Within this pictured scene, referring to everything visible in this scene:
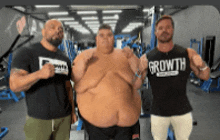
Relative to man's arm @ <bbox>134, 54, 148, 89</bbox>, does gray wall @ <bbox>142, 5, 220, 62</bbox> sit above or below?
above

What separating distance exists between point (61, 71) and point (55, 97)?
201mm

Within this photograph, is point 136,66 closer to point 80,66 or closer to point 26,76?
point 80,66

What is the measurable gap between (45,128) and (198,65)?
48.8 inches

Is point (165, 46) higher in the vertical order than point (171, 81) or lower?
higher

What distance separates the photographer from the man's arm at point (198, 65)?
1123 millimetres

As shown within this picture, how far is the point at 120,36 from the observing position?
Answer: 1673 mm

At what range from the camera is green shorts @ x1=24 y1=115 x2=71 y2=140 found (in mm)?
1148

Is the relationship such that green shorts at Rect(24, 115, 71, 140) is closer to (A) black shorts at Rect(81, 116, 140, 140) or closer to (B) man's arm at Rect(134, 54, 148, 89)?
(A) black shorts at Rect(81, 116, 140, 140)

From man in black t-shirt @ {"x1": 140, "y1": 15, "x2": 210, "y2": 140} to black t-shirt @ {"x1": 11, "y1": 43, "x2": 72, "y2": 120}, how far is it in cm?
72

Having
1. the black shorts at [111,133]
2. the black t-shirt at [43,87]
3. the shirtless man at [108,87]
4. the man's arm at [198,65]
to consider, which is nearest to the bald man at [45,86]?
the black t-shirt at [43,87]

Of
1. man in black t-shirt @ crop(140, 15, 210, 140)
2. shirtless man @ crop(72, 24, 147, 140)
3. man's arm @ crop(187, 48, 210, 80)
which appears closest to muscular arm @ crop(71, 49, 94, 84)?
shirtless man @ crop(72, 24, 147, 140)

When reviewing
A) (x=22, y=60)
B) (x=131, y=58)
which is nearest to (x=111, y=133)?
(x=131, y=58)

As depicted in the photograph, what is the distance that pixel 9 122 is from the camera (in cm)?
293

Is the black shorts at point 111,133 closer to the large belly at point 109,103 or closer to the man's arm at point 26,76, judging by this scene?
the large belly at point 109,103
